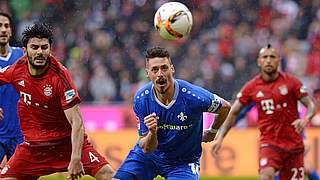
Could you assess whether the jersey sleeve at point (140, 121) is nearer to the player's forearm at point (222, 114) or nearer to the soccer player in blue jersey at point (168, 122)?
the soccer player in blue jersey at point (168, 122)

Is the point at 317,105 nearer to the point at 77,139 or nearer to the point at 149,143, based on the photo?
the point at 149,143

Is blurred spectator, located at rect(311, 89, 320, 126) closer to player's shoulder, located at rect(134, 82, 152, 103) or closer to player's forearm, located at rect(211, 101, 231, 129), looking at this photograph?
player's forearm, located at rect(211, 101, 231, 129)

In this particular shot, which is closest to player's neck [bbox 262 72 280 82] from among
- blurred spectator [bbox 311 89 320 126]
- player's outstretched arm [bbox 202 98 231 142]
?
player's outstretched arm [bbox 202 98 231 142]

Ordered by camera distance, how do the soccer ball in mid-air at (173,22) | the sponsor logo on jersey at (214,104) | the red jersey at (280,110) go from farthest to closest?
the red jersey at (280,110) < the soccer ball in mid-air at (173,22) < the sponsor logo on jersey at (214,104)

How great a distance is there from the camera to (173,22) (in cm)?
714

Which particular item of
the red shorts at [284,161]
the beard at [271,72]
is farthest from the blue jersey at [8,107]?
the beard at [271,72]

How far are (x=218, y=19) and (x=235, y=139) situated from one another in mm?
5034

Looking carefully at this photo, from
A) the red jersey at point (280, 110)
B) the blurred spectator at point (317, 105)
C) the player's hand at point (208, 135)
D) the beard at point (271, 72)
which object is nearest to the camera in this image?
the player's hand at point (208, 135)

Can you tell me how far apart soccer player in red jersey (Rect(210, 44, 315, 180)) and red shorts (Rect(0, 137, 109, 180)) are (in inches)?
86.7

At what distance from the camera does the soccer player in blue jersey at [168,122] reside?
6035mm

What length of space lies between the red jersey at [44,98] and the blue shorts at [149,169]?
81cm

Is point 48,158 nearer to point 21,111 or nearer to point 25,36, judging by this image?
point 21,111

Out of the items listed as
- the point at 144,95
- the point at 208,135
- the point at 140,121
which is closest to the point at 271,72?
the point at 208,135

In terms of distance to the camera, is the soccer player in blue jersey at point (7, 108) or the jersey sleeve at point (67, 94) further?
the soccer player in blue jersey at point (7, 108)
